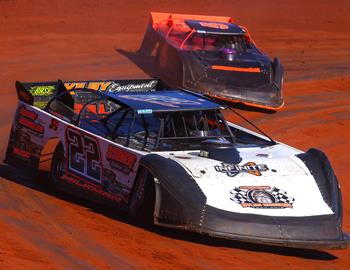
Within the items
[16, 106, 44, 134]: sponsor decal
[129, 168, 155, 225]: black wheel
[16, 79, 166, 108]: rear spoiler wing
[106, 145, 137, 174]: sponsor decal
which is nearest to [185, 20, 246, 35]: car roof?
[16, 79, 166, 108]: rear spoiler wing

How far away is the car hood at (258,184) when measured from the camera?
29.3ft

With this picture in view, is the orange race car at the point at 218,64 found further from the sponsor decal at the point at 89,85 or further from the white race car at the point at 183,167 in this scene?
the white race car at the point at 183,167

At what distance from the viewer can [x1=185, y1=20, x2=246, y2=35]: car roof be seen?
61.5 ft

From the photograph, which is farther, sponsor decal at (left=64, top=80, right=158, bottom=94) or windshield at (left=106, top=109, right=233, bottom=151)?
sponsor decal at (left=64, top=80, right=158, bottom=94)

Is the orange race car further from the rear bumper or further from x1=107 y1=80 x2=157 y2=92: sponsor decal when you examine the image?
x1=107 y1=80 x2=157 y2=92: sponsor decal

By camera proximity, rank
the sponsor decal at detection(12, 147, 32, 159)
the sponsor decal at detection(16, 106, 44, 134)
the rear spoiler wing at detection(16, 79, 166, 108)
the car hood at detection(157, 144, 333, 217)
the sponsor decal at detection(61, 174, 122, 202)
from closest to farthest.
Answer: the car hood at detection(157, 144, 333, 217) < the sponsor decal at detection(61, 174, 122, 202) < the sponsor decal at detection(16, 106, 44, 134) < the sponsor decal at detection(12, 147, 32, 159) < the rear spoiler wing at detection(16, 79, 166, 108)

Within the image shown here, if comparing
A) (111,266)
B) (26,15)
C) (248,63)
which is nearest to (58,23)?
(26,15)

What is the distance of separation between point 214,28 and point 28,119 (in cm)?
809

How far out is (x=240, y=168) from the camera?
9.45m

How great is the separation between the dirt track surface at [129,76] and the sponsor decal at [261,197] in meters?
0.45

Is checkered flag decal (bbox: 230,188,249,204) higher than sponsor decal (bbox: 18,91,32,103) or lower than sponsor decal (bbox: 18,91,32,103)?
lower

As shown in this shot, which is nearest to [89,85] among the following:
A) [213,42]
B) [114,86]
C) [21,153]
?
[114,86]

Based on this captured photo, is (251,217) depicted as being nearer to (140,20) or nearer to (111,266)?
(111,266)

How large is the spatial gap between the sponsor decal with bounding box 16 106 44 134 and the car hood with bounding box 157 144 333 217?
7.05 ft
